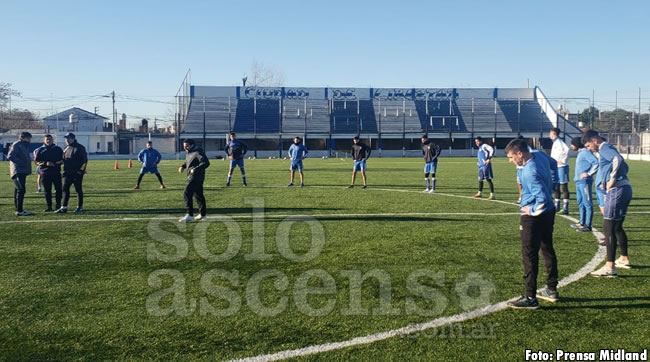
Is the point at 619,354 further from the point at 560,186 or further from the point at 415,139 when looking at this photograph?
the point at 415,139

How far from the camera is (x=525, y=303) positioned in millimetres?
5656

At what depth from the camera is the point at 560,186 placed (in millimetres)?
13016

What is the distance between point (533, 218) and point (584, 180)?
4.99 metres

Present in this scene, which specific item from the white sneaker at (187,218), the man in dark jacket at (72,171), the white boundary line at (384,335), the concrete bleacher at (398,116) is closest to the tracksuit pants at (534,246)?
the white boundary line at (384,335)

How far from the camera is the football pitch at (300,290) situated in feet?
15.4

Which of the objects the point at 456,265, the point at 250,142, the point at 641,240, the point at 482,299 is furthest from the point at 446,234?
the point at 250,142

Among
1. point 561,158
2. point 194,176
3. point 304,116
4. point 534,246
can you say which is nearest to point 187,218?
point 194,176

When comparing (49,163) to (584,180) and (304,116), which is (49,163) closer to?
(584,180)

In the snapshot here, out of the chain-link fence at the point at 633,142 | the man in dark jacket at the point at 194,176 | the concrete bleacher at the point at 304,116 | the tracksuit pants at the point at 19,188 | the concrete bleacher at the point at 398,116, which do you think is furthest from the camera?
the concrete bleacher at the point at 398,116

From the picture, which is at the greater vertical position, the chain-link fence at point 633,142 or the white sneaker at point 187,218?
the chain-link fence at point 633,142

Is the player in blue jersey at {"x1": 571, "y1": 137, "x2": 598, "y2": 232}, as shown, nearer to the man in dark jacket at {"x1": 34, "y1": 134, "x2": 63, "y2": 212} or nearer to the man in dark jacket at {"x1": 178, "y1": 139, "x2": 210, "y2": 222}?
the man in dark jacket at {"x1": 178, "y1": 139, "x2": 210, "y2": 222}

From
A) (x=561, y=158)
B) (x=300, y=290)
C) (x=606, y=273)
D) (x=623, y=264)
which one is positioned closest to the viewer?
(x=300, y=290)

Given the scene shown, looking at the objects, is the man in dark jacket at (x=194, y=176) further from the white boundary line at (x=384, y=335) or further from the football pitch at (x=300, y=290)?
the white boundary line at (x=384, y=335)

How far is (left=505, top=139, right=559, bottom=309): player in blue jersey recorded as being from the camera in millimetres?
5711
